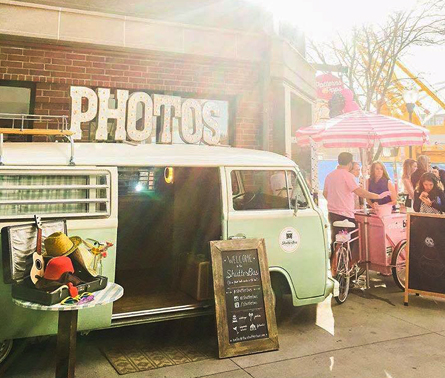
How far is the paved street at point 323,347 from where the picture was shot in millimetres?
3945

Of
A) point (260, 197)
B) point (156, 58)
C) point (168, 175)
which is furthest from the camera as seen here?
point (156, 58)

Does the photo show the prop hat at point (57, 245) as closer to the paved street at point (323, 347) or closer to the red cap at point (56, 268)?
the red cap at point (56, 268)

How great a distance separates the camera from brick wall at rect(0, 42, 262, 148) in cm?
746

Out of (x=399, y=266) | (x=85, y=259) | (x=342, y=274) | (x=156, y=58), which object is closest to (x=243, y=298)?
(x=85, y=259)

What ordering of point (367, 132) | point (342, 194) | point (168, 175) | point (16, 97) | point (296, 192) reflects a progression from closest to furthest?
point (296, 192), point (168, 175), point (342, 194), point (367, 132), point (16, 97)

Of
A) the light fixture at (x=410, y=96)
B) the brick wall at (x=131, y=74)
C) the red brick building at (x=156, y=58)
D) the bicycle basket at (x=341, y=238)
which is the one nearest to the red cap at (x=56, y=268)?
the bicycle basket at (x=341, y=238)

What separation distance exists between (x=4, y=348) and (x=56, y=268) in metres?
1.33

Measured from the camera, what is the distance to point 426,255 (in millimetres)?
5941

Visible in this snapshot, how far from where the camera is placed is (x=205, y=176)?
543 cm

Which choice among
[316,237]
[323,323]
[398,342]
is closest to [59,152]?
[316,237]

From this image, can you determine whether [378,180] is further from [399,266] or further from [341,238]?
[341,238]

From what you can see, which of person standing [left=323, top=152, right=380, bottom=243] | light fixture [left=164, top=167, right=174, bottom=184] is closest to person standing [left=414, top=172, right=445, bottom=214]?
person standing [left=323, top=152, right=380, bottom=243]

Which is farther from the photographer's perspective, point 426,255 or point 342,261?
point 342,261

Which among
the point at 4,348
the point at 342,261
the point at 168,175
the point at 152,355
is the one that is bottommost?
the point at 152,355
